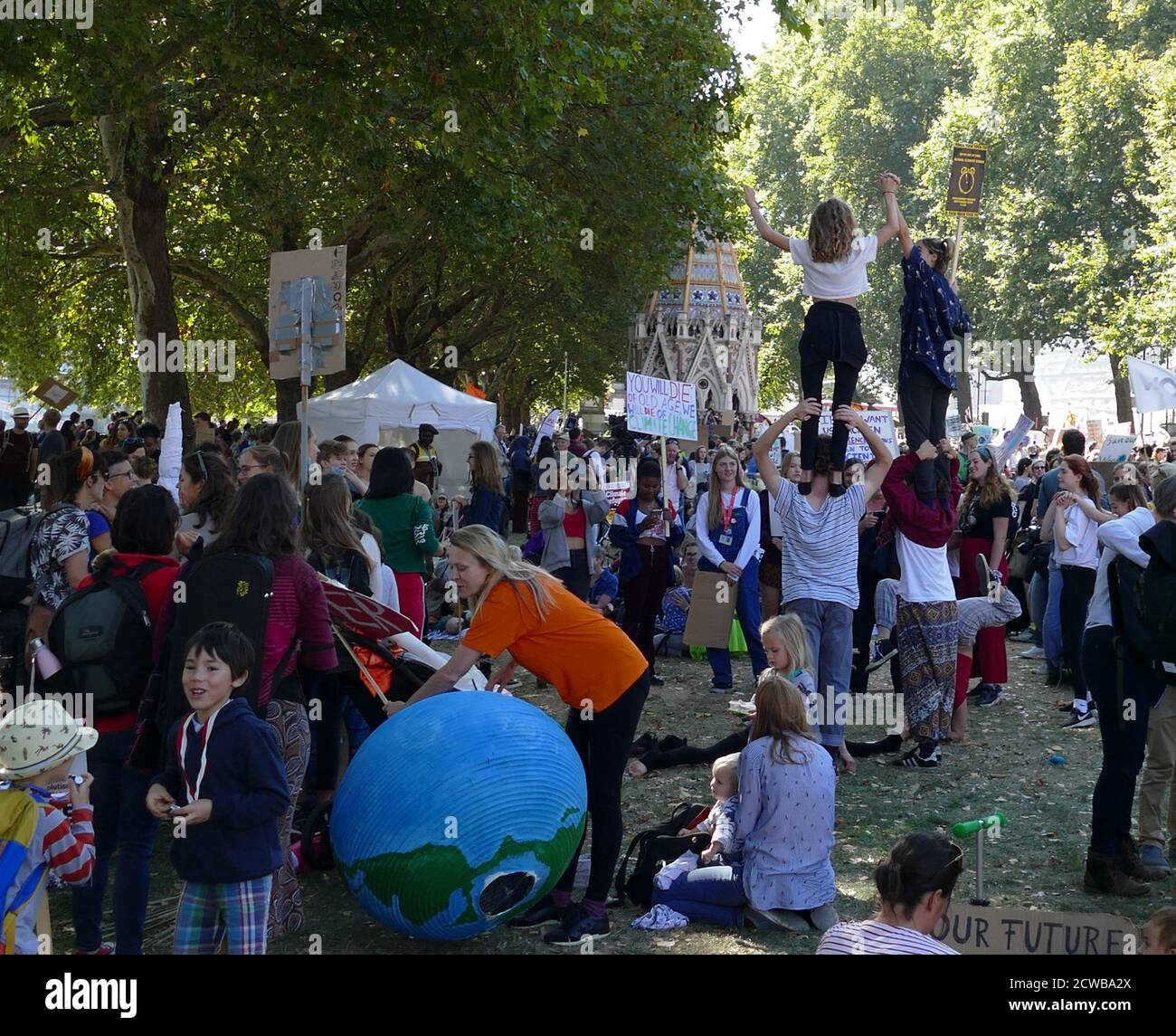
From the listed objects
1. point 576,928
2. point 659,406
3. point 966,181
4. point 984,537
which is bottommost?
point 576,928

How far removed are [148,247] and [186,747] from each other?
17.4 meters

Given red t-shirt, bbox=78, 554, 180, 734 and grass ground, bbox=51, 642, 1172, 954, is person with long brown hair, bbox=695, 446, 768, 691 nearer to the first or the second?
grass ground, bbox=51, 642, 1172, 954

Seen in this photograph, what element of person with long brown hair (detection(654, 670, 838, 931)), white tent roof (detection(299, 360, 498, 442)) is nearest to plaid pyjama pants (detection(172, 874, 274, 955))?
person with long brown hair (detection(654, 670, 838, 931))

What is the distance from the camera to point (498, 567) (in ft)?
19.0

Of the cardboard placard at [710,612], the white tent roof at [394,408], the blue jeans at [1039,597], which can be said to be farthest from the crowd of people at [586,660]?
the white tent roof at [394,408]

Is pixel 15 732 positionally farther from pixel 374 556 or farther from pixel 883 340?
pixel 883 340

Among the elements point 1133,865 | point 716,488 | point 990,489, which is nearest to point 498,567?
point 1133,865

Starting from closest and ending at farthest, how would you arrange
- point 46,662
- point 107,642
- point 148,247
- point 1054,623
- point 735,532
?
point 107,642 < point 46,662 < point 735,532 < point 1054,623 < point 148,247

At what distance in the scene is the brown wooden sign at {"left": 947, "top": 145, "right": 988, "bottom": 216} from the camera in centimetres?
1032

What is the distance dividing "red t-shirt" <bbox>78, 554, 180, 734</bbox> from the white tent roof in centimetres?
1516

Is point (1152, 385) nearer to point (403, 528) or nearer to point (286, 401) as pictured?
point (403, 528)

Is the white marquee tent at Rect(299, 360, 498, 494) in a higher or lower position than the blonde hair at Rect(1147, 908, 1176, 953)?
higher

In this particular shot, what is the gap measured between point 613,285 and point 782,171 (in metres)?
43.5

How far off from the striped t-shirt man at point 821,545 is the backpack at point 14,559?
4.34 m
